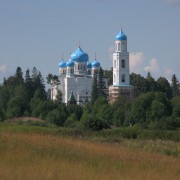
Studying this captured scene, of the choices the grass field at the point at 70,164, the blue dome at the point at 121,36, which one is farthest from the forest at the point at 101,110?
the grass field at the point at 70,164

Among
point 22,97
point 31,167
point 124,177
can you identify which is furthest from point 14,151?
point 22,97

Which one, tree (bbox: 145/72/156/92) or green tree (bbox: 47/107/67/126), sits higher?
tree (bbox: 145/72/156/92)

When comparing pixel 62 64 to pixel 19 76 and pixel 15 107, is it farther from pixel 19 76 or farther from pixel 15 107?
pixel 15 107

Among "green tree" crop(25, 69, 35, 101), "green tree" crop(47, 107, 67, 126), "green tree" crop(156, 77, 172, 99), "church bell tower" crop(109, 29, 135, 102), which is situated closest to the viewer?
"green tree" crop(47, 107, 67, 126)

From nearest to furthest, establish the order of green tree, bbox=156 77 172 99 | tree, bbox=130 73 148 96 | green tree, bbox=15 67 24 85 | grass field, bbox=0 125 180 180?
grass field, bbox=0 125 180 180 < green tree, bbox=15 67 24 85 < green tree, bbox=156 77 172 99 < tree, bbox=130 73 148 96

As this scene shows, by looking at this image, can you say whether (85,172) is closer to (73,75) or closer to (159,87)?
(73,75)

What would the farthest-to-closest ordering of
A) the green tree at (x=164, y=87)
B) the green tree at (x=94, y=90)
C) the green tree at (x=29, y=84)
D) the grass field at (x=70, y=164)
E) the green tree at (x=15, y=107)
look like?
1. the green tree at (x=164, y=87)
2. the green tree at (x=29, y=84)
3. the green tree at (x=94, y=90)
4. the green tree at (x=15, y=107)
5. the grass field at (x=70, y=164)

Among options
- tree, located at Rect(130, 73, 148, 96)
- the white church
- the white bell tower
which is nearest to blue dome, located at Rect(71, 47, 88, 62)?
the white church

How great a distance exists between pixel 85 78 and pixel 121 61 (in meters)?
6.68

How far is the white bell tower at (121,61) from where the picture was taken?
336 feet

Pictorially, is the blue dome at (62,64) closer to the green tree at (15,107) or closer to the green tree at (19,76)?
the green tree at (19,76)

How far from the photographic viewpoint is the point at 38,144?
56.7ft

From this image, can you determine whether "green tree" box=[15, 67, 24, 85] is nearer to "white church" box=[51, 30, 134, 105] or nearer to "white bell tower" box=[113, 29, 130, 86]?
"white church" box=[51, 30, 134, 105]

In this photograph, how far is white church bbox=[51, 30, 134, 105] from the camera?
335 feet
